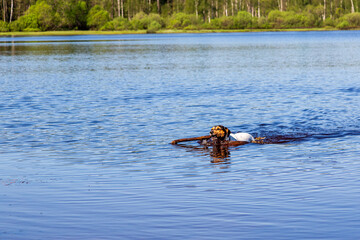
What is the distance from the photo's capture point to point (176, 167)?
1408cm

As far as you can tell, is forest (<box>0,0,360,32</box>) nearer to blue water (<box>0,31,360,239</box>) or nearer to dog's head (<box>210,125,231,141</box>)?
blue water (<box>0,31,360,239</box>)

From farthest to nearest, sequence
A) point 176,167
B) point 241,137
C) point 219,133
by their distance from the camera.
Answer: point 241,137
point 219,133
point 176,167

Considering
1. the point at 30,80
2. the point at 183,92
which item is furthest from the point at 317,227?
the point at 30,80

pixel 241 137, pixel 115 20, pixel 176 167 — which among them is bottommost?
pixel 176 167

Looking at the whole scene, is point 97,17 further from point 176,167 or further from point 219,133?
point 176,167

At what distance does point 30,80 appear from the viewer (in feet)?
142

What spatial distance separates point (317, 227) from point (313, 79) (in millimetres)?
32318

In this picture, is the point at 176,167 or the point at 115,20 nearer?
the point at 176,167

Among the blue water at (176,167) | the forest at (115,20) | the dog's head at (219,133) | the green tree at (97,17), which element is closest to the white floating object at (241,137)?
the blue water at (176,167)

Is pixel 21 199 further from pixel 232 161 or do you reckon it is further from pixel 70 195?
pixel 232 161

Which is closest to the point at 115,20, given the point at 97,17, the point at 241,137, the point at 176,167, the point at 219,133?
the point at 97,17

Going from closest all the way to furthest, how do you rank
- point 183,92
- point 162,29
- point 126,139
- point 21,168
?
point 21,168 → point 126,139 → point 183,92 → point 162,29

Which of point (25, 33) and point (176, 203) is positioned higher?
point (25, 33)

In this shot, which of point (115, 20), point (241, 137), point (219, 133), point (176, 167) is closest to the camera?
point (176, 167)
